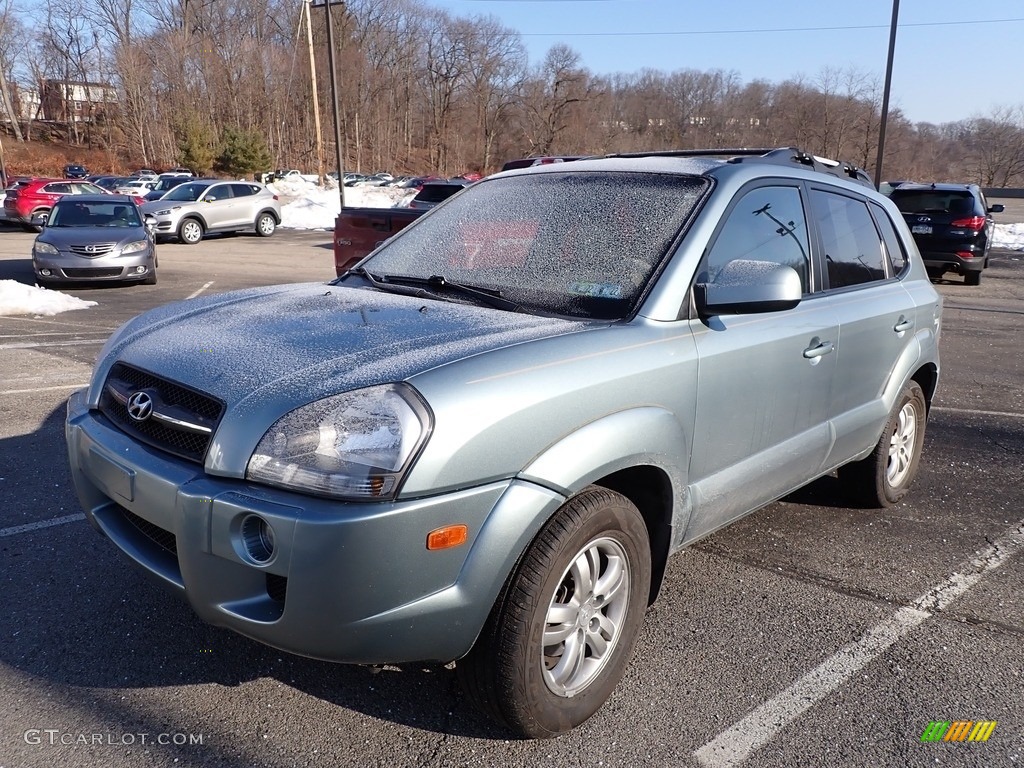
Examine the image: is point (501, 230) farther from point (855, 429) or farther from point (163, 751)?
point (163, 751)

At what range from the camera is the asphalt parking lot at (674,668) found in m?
2.45

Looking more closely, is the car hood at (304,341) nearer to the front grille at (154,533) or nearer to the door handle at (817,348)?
the front grille at (154,533)

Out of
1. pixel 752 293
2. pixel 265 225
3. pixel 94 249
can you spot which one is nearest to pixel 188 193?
pixel 265 225

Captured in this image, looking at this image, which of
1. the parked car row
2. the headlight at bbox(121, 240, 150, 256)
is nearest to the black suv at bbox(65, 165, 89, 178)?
the parked car row

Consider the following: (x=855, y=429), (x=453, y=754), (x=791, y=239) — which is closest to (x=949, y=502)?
(x=855, y=429)

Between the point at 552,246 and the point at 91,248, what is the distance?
12.1 m

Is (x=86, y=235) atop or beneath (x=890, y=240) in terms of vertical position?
beneath

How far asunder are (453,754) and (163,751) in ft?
2.81

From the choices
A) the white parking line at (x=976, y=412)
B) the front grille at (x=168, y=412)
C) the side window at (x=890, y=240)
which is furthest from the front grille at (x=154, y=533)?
the white parking line at (x=976, y=412)

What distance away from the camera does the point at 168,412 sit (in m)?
2.37

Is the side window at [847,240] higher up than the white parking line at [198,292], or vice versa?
the side window at [847,240]

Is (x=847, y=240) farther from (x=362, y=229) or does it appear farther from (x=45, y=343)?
(x=45, y=343)

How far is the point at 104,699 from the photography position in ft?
8.54
